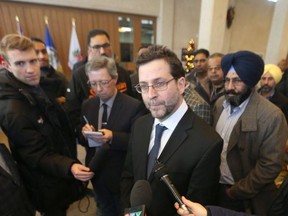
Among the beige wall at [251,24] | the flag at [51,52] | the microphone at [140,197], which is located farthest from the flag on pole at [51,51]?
the beige wall at [251,24]

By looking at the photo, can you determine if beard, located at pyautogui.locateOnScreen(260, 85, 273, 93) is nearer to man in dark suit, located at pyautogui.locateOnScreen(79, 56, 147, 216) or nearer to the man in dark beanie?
the man in dark beanie

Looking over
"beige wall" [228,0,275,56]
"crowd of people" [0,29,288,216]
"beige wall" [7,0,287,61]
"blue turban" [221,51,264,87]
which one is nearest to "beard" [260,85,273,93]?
"crowd of people" [0,29,288,216]

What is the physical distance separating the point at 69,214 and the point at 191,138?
6.43 feet

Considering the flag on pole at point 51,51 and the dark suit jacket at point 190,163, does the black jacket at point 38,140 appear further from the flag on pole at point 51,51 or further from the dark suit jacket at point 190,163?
the flag on pole at point 51,51

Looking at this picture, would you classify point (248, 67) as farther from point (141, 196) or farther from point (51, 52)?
point (51, 52)

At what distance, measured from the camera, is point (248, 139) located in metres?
1.33

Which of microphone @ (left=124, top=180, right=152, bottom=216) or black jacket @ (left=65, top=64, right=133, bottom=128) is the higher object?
black jacket @ (left=65, top=64, right=133, bottom=128)

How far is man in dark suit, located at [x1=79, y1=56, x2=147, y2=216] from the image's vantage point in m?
1.47

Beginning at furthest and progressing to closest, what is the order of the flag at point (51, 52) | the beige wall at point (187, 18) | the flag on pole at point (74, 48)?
the beige wall at point (187, 18)
the flag on pole at point (74, 48)
the flag at point (51, 52)

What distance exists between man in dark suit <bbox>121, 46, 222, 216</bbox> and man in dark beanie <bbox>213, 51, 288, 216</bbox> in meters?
0.43

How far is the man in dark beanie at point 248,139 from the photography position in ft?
4.20

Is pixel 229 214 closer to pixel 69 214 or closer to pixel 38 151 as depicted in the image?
pixel 38 151

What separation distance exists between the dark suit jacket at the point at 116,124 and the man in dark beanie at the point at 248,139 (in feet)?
2.36

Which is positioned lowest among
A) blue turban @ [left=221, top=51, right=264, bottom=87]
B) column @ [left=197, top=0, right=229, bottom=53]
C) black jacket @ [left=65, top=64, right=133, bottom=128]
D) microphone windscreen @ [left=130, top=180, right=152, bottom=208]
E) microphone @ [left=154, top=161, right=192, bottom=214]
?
microphone windscreen @ [left=130, top=180, right=152, bottom=208]
